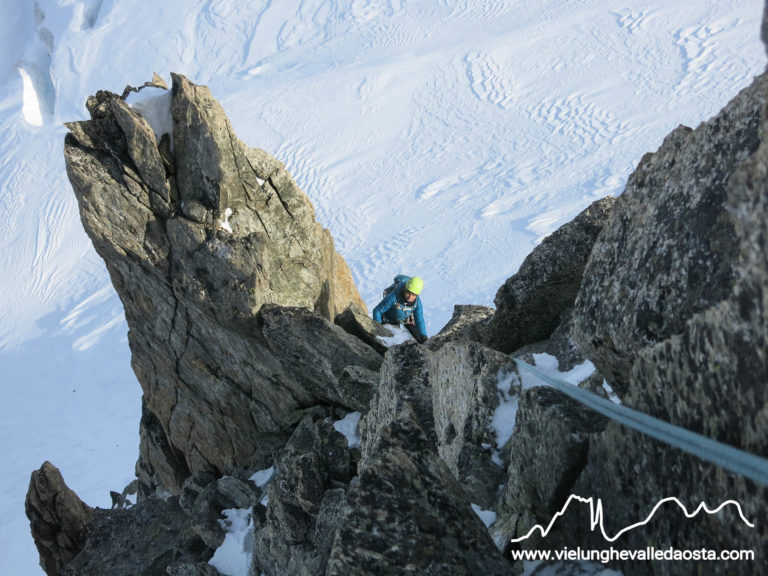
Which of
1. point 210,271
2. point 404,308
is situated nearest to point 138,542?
point 210,271

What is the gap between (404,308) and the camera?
1823cm

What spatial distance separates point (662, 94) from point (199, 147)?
60.9 m

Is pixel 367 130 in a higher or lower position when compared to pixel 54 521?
higher

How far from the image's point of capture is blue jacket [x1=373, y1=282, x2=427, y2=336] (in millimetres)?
18188

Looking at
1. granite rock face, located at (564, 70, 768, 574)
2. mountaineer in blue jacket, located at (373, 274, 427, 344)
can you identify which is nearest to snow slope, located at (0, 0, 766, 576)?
mountaineer in blue jacket, located at (373, 274, 427, 344)

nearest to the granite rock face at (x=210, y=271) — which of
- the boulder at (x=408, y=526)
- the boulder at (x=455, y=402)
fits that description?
the boulder at (x=455, y=402)

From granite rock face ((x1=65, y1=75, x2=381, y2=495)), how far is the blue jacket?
5.85 ft

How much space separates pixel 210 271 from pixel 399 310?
525 centimetres

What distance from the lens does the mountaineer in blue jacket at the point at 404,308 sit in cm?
1799

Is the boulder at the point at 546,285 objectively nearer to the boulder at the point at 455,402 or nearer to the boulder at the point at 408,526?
the boulder at the point at 455,402

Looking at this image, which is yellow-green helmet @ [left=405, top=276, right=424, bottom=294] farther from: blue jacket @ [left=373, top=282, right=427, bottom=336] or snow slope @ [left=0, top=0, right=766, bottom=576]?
snow slope @ [left=0, top=0, right=766, bottom=576]

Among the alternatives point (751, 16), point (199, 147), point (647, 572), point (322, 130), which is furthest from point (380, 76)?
point (647, 572)

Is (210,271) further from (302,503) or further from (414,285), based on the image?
(302,503)

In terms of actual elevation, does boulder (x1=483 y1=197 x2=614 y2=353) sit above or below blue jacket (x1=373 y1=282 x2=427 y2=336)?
below
